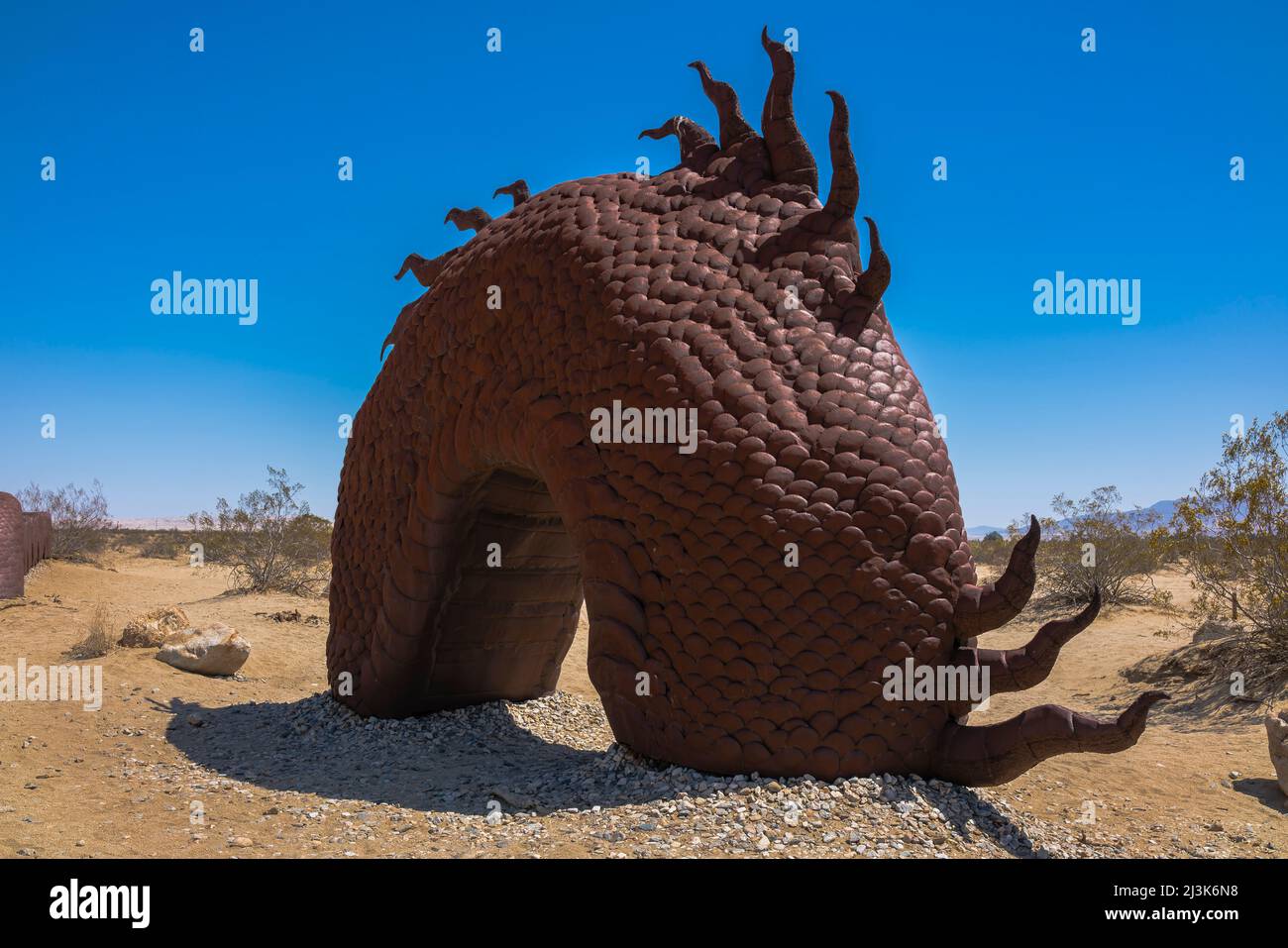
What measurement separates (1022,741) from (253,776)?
4622mm

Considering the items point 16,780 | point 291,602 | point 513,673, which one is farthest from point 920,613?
point 291,602

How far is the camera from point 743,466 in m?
4.38

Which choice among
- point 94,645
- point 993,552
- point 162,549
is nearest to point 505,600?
point 94,645

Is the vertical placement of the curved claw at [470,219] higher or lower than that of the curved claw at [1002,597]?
higher

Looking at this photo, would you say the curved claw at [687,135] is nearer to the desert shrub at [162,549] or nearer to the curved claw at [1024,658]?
the curved claw at [1024,658]

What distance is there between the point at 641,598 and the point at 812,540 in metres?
0.97

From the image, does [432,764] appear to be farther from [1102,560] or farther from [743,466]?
[1102,560]

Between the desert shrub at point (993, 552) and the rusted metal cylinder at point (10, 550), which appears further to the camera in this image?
the desert shrub at point (993, 552)

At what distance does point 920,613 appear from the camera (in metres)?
4.27

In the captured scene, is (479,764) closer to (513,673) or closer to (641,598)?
(513,673)

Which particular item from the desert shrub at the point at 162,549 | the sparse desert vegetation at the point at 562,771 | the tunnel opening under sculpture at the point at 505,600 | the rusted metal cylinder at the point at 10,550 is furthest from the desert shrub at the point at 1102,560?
the desert shrub at the point at 162,549

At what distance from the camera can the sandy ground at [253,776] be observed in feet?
14.7

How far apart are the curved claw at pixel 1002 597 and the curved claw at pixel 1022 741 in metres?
0.45

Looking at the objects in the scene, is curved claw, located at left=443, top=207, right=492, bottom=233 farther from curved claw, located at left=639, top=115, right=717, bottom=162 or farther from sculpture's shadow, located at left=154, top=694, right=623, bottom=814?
sculpture's shadow, located at left=154, top=694, right=623, bottom=814
